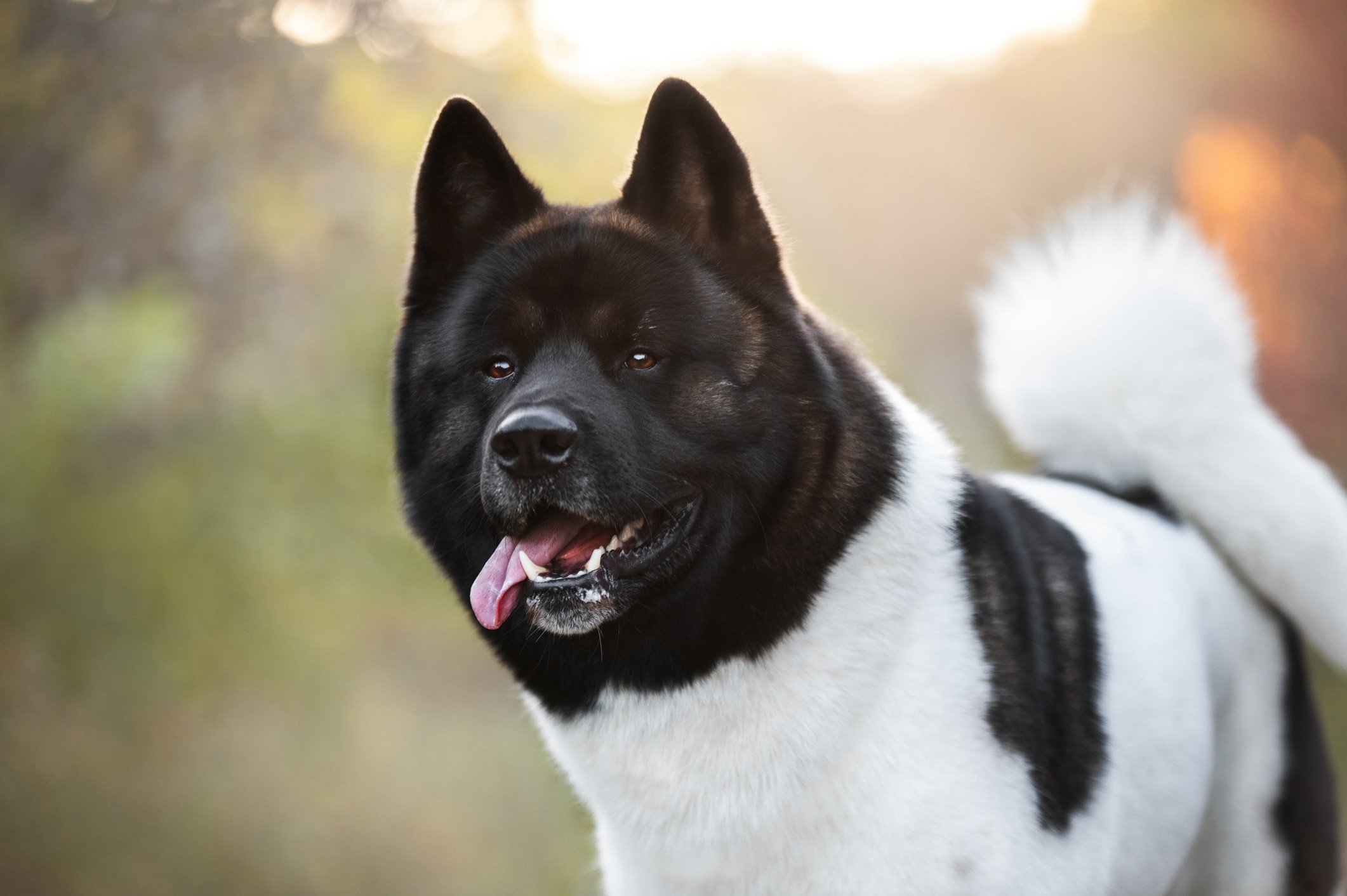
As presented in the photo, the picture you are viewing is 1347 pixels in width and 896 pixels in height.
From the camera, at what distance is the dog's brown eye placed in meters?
1.99

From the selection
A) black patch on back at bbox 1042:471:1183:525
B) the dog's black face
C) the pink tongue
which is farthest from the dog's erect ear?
black patch on back at bbox 1042:471:1183:525

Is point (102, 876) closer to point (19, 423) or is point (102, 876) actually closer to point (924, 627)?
point (19, 423)

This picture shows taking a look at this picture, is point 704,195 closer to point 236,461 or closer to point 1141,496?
point 1141,496

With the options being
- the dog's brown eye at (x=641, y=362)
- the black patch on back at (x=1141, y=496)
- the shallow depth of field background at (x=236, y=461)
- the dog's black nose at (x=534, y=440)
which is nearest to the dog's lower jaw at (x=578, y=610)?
the dog's black nose at (x=534, y=440)

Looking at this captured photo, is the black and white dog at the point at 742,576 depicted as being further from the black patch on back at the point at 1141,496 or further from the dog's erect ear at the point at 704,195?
the black patch on back at the point at 1141,496

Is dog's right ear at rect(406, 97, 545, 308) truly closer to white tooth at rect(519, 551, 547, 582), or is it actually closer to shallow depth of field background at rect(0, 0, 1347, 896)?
white tooth at rect(519, 551, 547, 582)

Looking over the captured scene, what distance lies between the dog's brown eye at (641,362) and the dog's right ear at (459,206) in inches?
21.3

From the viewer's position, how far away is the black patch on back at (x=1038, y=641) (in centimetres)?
199

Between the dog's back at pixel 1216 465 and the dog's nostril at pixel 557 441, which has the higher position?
the dog's nostril at pixel 557 441

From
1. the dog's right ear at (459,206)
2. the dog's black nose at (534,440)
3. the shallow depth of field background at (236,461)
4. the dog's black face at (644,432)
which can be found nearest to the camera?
the dog's black nose at (534,440)

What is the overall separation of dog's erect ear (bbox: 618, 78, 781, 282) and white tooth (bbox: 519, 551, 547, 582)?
0.76 metres

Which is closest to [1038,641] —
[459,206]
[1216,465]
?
[1216,465]

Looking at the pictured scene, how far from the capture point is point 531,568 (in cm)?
191

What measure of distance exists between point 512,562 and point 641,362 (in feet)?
1.57
